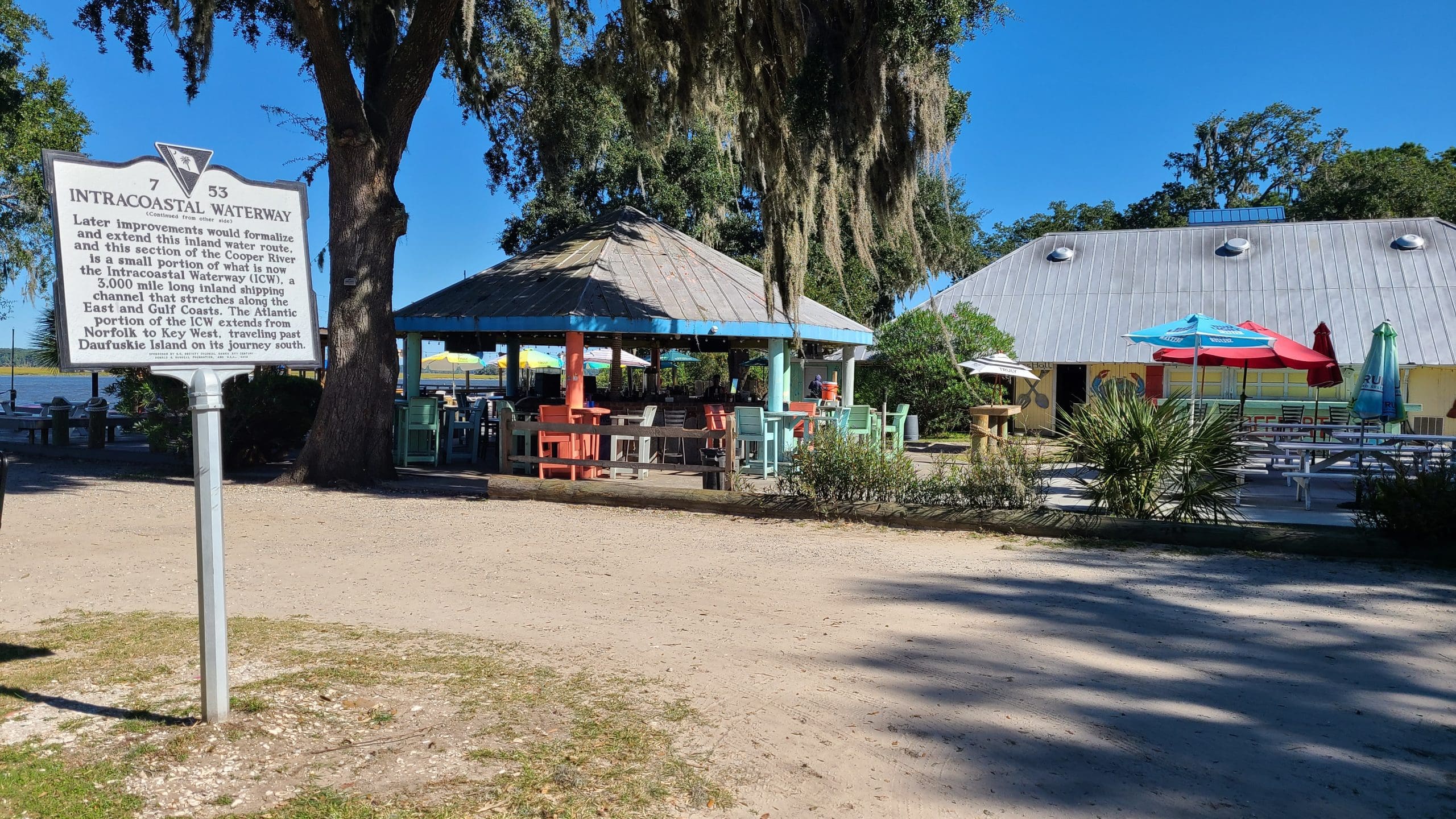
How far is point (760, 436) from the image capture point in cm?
1412

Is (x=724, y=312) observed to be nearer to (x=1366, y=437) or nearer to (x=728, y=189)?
(x=1366, y=437)

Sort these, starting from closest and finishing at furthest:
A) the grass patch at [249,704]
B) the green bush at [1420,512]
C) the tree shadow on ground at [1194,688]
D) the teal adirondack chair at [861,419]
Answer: the tree shadow on ground at [1194,688] → the grass patch at [249,704] → the green bush at [1420,512] → the teal adirondack chair at [861,419]

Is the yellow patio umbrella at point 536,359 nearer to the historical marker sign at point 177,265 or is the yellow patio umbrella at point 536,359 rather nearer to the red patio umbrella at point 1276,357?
the red patio umbrella at point 1276,357

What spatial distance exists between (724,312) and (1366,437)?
8.79m

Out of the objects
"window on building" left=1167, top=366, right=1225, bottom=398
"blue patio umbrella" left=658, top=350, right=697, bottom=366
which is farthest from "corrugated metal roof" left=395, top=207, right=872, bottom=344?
"blue patio umbrella" left=658, top=350, right=697, bottom=366

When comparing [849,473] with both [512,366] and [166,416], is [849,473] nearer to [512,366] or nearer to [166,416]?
[166,416]

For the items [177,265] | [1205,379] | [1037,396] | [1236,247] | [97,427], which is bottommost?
[97,427]

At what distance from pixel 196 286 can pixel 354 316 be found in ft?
31.2

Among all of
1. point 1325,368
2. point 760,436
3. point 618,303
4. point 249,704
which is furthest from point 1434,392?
point 249,704

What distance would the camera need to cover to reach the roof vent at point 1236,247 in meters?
28.7

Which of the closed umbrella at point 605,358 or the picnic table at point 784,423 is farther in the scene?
the closed umbrella at point 605,358

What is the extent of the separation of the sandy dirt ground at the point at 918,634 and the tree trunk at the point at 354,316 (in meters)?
2.61

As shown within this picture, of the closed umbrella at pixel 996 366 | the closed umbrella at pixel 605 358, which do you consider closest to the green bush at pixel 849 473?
the closed umbrella at pixel 996 366

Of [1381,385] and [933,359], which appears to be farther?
[933,359]
